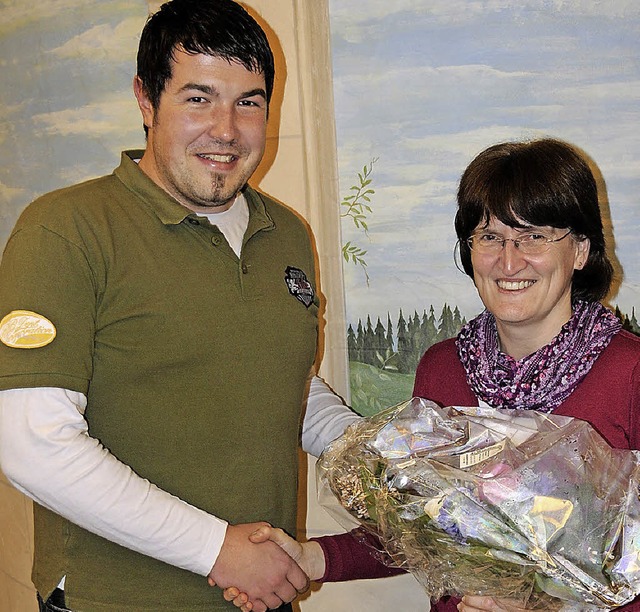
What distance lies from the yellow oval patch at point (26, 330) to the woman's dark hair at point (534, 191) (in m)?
0.79

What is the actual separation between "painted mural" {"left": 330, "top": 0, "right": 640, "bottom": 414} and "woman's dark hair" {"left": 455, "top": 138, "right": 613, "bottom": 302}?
515mm

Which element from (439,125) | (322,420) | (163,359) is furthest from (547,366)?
(439,125)

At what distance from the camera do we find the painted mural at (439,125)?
203 centimetres

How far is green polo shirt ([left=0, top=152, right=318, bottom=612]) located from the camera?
4.68 feet

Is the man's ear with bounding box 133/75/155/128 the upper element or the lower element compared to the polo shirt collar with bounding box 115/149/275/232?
upper

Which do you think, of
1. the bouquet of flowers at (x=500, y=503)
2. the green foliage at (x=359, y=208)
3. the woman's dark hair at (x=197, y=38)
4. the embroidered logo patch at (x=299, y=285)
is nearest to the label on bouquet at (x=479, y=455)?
the bouquet of flowers at (x=500, y=503)

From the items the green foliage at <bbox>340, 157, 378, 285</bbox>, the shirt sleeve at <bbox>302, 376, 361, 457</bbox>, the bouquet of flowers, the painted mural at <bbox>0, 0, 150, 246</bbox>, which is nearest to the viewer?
the bouquet of flowers

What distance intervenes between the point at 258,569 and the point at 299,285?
57cm

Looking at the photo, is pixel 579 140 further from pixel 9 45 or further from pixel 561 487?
pixel 9 45

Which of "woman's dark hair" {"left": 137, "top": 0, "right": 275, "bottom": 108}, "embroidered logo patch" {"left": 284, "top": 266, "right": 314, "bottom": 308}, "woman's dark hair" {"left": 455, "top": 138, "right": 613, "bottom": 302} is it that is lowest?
"embroidered logo patch" {"left": 284, "top": 266, "right": 314, "bottom": 308}

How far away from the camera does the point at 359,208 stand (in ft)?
7.55

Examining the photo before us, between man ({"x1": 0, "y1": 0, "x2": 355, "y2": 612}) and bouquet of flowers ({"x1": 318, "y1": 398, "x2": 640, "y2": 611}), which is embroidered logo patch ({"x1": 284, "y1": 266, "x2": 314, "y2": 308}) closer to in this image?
man ({"x1": 0, "y1": 0, "x2": 355, "y2": 612})

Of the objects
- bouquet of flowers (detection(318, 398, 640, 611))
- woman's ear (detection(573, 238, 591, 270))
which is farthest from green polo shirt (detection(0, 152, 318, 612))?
woman's ear (detection(573, 238, 591, 270))

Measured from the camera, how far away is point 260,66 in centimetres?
162
